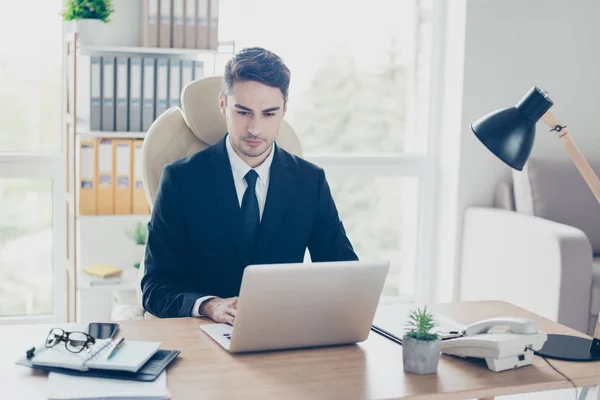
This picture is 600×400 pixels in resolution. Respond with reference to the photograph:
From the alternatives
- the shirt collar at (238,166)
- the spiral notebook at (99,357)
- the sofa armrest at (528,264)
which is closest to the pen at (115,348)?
the spiral notebook at (99,357)

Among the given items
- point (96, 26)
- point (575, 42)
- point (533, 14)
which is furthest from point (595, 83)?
point (96, 26)

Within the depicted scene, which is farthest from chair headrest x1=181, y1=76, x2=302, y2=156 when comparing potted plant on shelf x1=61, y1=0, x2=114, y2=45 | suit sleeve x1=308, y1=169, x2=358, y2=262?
potted plant on shelf x1=61, y1=0, x2=114, y2=45

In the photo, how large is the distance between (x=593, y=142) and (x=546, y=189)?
2.08ft

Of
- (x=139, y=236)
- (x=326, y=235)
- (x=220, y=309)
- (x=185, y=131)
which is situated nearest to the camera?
(x=220, y=309)

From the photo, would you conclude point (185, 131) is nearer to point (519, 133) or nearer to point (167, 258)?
point (167, 258)

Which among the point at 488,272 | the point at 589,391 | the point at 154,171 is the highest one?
the point at 154,171

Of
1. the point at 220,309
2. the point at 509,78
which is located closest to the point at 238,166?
the point at 220,309

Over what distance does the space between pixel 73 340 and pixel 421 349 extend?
25.6 inches

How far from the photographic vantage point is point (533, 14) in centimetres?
393

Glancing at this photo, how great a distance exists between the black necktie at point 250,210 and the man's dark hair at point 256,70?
9.4 inches

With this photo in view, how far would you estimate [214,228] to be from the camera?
82.0 inches

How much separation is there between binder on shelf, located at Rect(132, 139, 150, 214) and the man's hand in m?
1.67

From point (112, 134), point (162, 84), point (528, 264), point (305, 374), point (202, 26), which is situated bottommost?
point (528, 264)

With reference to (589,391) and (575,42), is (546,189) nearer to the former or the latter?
(575,42)
